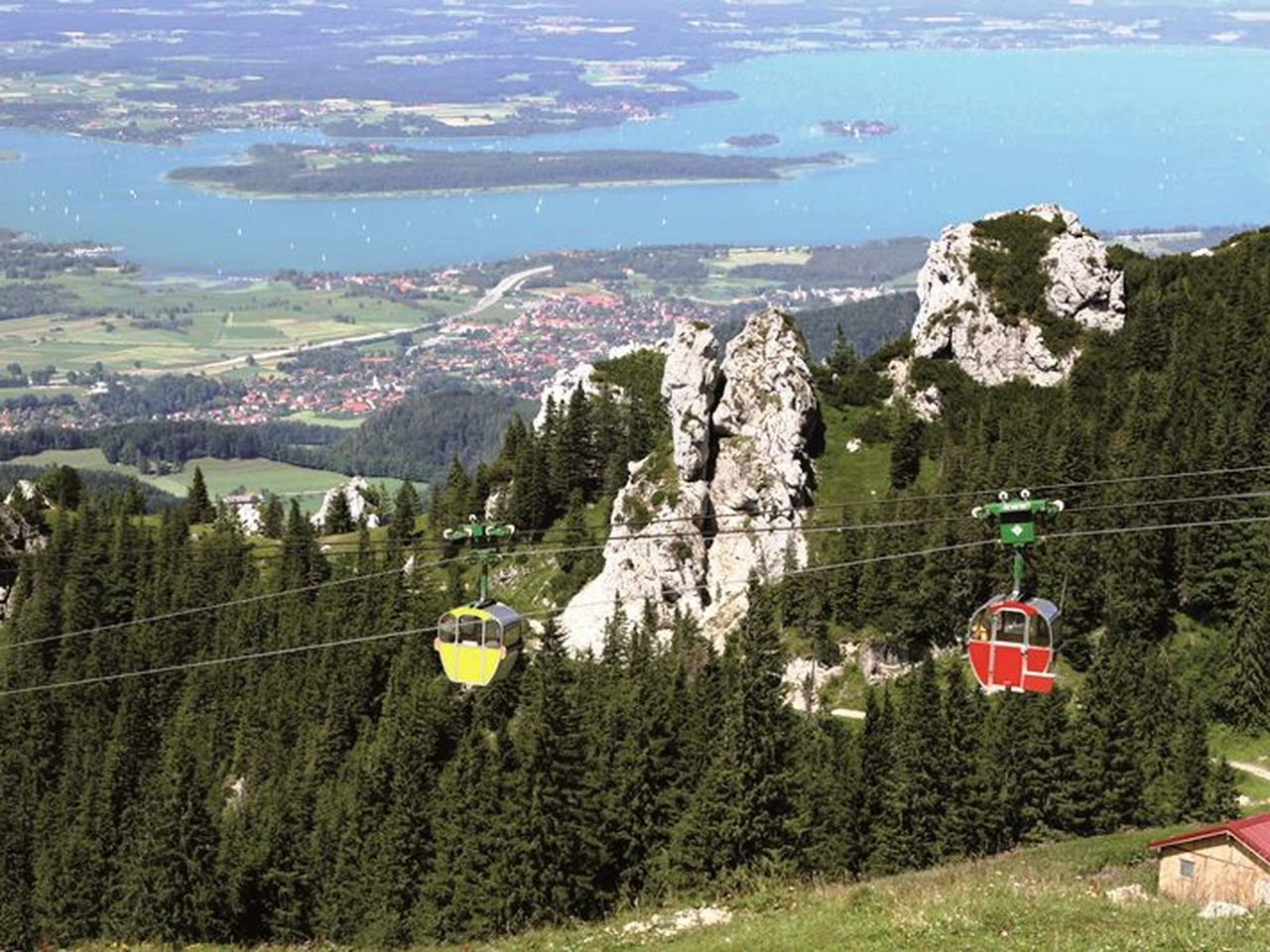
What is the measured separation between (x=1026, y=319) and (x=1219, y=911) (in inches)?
2753

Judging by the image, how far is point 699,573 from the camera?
83.6 m

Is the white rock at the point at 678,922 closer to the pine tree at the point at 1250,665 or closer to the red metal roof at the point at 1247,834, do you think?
the red metal roof at the point at 1247,834

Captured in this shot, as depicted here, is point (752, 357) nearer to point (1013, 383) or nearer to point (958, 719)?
point (1013, 383)

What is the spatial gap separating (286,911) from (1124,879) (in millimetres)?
32546

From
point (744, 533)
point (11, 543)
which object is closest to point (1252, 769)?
point (744, 533)

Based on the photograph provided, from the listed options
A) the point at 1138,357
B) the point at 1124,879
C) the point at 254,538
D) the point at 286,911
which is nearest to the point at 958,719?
the point at 1124,879

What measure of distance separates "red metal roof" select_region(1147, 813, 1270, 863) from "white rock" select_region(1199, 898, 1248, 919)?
707 centimetres

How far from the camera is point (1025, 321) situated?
95438 mm

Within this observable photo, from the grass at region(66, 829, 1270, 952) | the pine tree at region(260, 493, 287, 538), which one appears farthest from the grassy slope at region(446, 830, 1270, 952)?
the pine tree at region(260, 493, 287, 538)

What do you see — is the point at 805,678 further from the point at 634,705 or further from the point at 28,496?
the point at 28,496

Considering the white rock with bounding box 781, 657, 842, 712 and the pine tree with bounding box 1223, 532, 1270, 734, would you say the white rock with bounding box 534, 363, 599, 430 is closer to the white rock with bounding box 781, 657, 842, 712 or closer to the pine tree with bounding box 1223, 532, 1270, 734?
→ the white rock with bounding box 781, 657, 842, 712

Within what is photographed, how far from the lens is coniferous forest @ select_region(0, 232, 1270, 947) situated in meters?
54.8

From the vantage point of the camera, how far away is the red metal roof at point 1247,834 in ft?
122

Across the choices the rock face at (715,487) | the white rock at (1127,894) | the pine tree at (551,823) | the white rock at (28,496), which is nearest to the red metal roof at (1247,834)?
the white rock at (1127,894)
